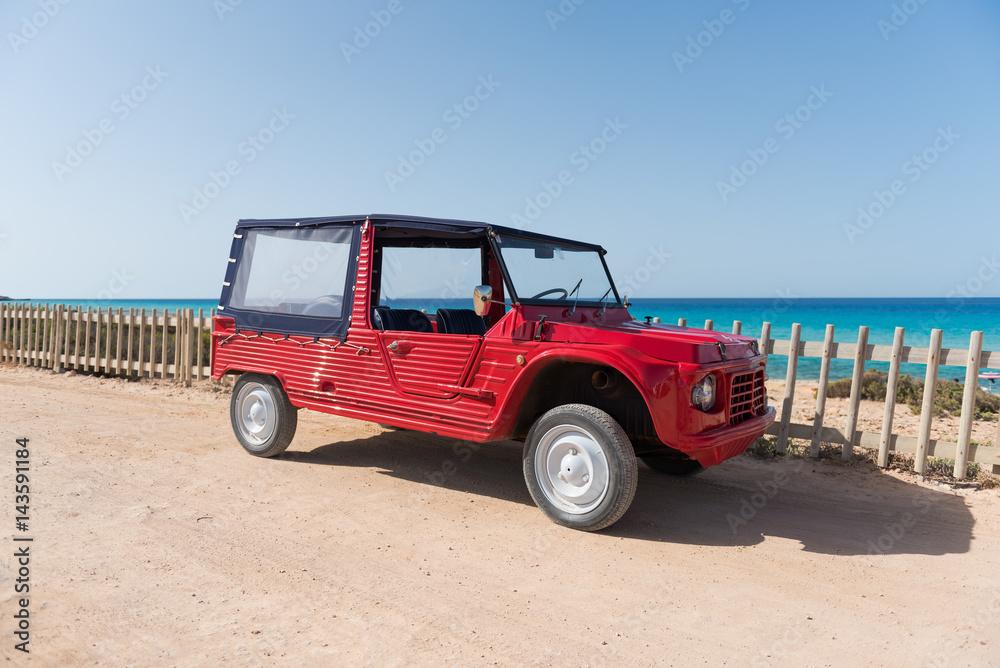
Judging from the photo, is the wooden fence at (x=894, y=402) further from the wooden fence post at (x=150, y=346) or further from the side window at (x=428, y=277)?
the wooden fence post at (x=150, y=346)

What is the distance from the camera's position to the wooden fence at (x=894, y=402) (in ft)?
18.7

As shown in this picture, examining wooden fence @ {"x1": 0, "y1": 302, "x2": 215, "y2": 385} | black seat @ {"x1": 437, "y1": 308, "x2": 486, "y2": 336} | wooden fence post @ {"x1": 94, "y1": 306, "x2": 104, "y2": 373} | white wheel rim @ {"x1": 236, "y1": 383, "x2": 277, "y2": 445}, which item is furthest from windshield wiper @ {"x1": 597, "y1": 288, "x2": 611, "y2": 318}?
wooden fence post @ {"x1": 94, "y1": 306, "x2": 104, "y2": 373}

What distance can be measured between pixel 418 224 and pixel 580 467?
2.36 m

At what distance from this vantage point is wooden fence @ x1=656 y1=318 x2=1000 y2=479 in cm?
570

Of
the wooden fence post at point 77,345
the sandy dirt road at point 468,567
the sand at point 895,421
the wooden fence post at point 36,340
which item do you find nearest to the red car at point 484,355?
the sandy dirt road at point 468,567

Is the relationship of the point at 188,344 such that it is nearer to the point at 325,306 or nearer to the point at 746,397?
the point at 325,306

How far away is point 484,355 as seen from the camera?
4645 mm

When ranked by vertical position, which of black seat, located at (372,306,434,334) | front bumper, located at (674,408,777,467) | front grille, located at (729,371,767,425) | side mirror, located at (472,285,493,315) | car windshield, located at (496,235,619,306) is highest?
car windshield, located at (496,235,619,306)

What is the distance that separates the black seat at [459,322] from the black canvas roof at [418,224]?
917mm

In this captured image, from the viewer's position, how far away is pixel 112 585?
3.23 meters

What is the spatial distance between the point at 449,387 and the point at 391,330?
2.72ft

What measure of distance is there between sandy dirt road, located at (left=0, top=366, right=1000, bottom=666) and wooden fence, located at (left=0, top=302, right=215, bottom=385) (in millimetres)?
4810

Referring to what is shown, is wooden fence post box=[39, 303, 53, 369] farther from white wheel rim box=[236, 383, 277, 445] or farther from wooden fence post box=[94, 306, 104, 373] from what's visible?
white wheel rim box=[236, 383, 277, 445]

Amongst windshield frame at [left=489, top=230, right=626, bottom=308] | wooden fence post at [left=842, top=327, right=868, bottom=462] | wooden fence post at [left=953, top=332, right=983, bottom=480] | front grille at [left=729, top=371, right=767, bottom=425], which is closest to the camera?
front grille at [left=729, top=371, right=767, bottom=425]
